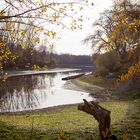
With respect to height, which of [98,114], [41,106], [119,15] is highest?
[119,15]

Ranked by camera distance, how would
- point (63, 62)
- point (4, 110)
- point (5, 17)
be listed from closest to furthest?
point (5, 17)
point (4, 110)
point (63, 62)

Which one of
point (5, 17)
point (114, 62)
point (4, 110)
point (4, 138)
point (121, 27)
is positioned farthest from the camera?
point (114, 62)

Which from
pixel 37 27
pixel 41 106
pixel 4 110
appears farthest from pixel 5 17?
pixel 41 106

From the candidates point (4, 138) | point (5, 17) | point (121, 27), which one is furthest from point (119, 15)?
point (4, 138)

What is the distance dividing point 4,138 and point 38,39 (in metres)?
3.80

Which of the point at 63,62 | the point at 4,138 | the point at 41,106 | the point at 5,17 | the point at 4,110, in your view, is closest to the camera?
the point at 5,17

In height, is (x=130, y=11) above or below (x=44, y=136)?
above

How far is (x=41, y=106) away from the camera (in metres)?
28.1

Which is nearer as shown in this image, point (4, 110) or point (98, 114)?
point (98, 114)

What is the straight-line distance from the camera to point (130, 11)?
40.8 feet

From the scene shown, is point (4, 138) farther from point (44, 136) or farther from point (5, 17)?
point (5, 17)

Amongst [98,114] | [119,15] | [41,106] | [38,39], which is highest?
[119,15]

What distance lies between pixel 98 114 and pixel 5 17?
14.6 ft

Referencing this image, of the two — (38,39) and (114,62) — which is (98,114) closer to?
(38,39)
